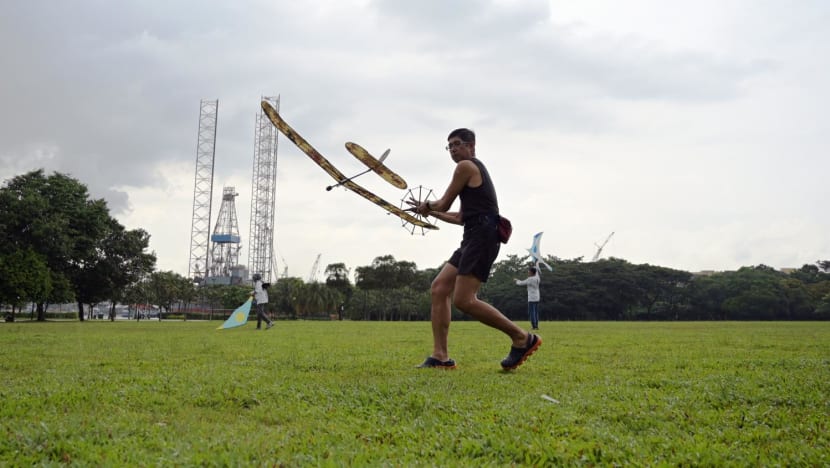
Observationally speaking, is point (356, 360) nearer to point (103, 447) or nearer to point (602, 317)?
point (103, 447)

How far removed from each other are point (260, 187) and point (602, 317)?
57649mm

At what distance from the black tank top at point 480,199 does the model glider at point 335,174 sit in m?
0.72

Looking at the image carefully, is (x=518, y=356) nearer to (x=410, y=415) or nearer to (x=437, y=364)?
(x=437, y=364)

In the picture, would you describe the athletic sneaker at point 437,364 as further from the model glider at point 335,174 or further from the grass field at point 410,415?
the model glider at point 335,174

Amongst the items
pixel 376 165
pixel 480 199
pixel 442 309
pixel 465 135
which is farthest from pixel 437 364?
pixel 376 165

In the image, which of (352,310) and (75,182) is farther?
(352,310)

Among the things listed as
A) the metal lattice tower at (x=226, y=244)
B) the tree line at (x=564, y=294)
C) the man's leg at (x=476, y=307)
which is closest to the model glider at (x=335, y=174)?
the man's leg at (x=476, y=307)

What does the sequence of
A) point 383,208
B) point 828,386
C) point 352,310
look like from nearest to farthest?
point 828,386
point 383,208
point 352,310

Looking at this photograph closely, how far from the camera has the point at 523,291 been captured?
91125mm

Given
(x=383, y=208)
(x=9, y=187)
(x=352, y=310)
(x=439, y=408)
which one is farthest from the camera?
(x=352, y=310)

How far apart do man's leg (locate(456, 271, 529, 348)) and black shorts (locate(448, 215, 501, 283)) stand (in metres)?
0.09

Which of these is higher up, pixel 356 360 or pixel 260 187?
pixel 260 187

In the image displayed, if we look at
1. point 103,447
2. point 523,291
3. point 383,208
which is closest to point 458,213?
point 383,208

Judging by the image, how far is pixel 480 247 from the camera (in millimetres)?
6551
